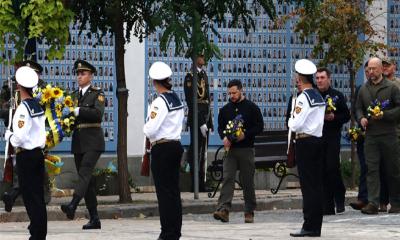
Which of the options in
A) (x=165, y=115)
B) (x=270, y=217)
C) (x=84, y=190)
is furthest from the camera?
(x=270, y=217)

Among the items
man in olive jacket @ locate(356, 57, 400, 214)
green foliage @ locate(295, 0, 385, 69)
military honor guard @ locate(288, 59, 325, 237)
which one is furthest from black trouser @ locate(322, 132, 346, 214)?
green foliage @ locate(295, 0, 385, 69)

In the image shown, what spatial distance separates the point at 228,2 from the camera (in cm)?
2144

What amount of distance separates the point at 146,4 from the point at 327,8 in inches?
189

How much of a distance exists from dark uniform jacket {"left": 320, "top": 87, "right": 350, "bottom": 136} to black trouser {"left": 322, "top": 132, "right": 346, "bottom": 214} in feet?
0.28

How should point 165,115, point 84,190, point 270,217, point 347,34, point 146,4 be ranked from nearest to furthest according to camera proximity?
1. point 165,115
2. point 84,190
3. point 270,217
4. point 146,4
5. point 347,34

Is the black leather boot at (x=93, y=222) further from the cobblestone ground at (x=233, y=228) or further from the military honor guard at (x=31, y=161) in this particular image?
the military honor guard at (x=31, y=161)

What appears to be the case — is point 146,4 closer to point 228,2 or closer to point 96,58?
point 228,2

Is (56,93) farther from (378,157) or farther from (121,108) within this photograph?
(378,157)

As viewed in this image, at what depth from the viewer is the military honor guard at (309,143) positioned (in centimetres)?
1602

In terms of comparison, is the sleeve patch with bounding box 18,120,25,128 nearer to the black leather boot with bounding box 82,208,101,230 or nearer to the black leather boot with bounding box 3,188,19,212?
the black leather boot with bounding box 82,208,101,230

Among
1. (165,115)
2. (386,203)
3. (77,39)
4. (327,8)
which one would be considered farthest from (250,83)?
(165,115)

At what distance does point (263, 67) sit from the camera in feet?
86.3

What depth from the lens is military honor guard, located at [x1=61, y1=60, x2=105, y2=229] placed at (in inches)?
681

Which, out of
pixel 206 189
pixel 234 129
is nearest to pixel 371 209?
pixel 234 129
